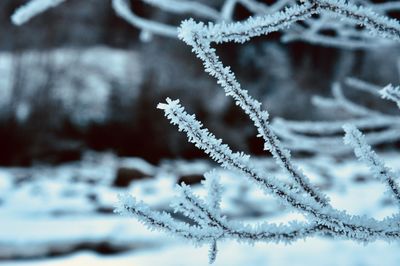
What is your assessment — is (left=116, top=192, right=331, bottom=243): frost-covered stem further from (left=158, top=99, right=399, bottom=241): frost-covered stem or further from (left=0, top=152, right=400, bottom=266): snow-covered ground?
(left=0, top=152, right=400, bottom=266): snow-covered ground

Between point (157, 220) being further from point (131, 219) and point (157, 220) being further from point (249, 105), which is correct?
point (131, 219)

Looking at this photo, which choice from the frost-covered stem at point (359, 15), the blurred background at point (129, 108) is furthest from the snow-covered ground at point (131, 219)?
the frost-covered stem at point (359, 15)

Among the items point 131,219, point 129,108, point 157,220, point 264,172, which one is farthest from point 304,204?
point 129,108

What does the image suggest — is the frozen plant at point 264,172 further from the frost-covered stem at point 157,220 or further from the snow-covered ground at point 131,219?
the snow-covered ground at point 131,219

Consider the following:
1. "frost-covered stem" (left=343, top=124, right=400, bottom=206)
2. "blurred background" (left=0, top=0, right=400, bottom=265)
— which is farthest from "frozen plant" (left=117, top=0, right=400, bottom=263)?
"blurred background" (left=0, top=0, right=400, bottom=265)

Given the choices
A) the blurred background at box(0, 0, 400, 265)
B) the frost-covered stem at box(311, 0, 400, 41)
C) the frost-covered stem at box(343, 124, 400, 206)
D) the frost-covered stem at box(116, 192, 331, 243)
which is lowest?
the frost-covered stem at box(116, 192, 331, 243)
